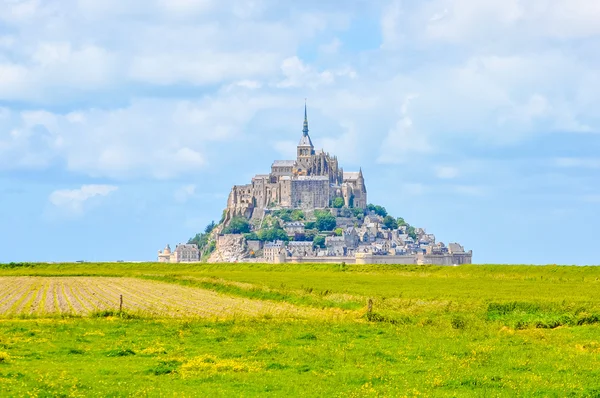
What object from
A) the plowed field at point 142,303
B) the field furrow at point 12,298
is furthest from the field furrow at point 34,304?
the field furrow at point 12,298

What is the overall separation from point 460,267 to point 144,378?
6938 centimetres

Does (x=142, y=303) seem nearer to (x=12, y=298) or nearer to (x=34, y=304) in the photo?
(x=34, y=304)

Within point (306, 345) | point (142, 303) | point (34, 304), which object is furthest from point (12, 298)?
point (306, 345)

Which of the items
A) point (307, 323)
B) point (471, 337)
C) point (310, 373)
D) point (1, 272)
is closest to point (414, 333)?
point (471, 337)

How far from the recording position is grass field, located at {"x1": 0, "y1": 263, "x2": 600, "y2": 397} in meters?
19.7

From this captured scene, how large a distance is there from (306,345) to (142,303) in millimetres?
21247

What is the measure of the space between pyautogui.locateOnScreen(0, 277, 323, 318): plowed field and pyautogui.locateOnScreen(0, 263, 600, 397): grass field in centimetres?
9

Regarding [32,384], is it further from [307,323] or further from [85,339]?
[307,323]

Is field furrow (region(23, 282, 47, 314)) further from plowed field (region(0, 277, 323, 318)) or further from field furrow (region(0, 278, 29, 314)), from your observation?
field furrow (region(0, 278, 29, 314))

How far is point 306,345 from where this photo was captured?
26.3 metres

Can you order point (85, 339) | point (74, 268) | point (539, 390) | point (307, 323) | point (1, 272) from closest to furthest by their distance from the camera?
point (539, 390) < point (85, 339) < point (307, 323) < point (1, 272) < point (74, 268)

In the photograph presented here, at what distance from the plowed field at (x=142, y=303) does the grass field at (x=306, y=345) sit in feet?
0.30

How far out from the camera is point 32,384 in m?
19.5

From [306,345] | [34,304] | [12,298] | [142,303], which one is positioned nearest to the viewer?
[306,345]
